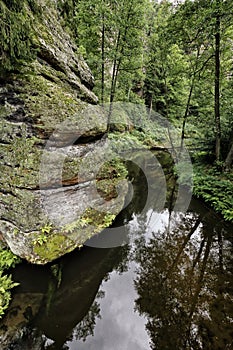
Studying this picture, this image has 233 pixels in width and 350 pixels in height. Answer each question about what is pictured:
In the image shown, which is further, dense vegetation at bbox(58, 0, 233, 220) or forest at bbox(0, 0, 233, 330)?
dense vegetation at bbox(58, 0, 233, 220)

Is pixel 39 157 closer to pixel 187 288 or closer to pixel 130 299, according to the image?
pixel 130 299

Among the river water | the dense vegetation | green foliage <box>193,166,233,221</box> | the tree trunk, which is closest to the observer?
the river water

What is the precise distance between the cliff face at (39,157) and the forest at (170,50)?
315 millimetres

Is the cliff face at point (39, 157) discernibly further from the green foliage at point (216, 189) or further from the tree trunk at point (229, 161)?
the tree trunk at point (229, 161)

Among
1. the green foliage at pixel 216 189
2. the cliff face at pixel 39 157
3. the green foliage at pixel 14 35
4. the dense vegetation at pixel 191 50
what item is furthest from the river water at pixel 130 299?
the green foliage at pixel 14 35

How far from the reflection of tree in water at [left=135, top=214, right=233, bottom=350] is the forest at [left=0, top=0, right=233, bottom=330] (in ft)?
5.89

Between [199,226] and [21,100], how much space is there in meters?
6.32

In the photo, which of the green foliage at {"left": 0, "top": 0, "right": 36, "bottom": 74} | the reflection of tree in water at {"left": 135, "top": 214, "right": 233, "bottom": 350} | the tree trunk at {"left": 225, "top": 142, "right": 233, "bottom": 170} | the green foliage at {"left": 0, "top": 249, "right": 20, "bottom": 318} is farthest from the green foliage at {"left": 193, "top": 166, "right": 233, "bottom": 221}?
the green foliage at {"left": 0, "top": 0, "right": 36, "bottom": 74}

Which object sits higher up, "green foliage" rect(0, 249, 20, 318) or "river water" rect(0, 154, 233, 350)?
"green foliage" rect(0, 249, 20, 318)

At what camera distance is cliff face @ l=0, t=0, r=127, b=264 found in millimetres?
4090

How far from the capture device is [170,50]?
34.6 feet

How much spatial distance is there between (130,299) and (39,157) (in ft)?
11.5

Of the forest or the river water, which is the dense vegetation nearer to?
the forest

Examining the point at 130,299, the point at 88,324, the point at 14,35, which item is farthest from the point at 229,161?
the point at 14,35
